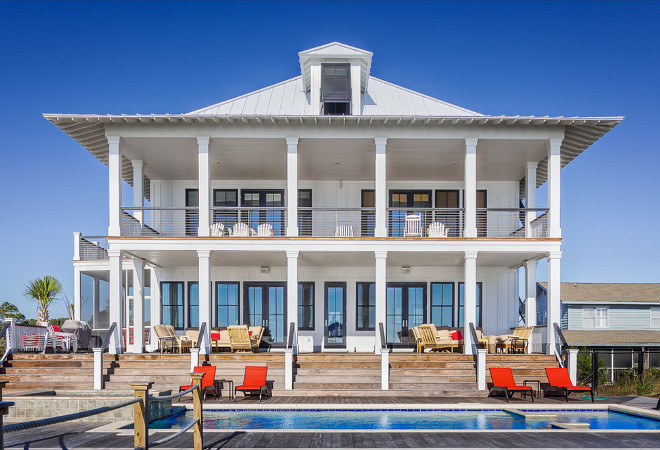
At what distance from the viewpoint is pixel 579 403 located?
12.7m

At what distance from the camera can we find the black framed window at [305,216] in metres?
20.0

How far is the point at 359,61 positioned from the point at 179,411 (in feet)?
39.2

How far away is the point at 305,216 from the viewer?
20203 mm

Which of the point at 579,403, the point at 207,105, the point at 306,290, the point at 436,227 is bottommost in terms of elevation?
the point at 579,403

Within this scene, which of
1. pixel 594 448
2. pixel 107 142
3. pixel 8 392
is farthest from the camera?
pixel 107 142

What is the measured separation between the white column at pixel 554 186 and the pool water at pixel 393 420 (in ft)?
17.3

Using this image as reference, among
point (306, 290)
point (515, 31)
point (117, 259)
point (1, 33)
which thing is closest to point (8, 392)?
point (117, 259)

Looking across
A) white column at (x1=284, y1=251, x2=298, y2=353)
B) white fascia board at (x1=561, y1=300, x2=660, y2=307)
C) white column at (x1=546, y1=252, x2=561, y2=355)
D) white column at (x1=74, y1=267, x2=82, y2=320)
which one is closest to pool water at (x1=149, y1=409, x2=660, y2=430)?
white column at (x1=546, y1=252, x2=561, y2=355)

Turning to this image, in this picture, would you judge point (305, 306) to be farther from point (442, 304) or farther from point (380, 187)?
point (380, 187)

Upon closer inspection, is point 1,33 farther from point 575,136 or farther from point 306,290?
point 575,136

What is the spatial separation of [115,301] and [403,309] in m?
8.78

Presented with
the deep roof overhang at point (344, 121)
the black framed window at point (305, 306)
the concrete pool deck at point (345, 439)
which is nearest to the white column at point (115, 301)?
the deep roof overhang at point (344, 121)

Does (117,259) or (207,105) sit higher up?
(207,105)

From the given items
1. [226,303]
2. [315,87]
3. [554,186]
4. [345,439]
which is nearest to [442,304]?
[554,186]
